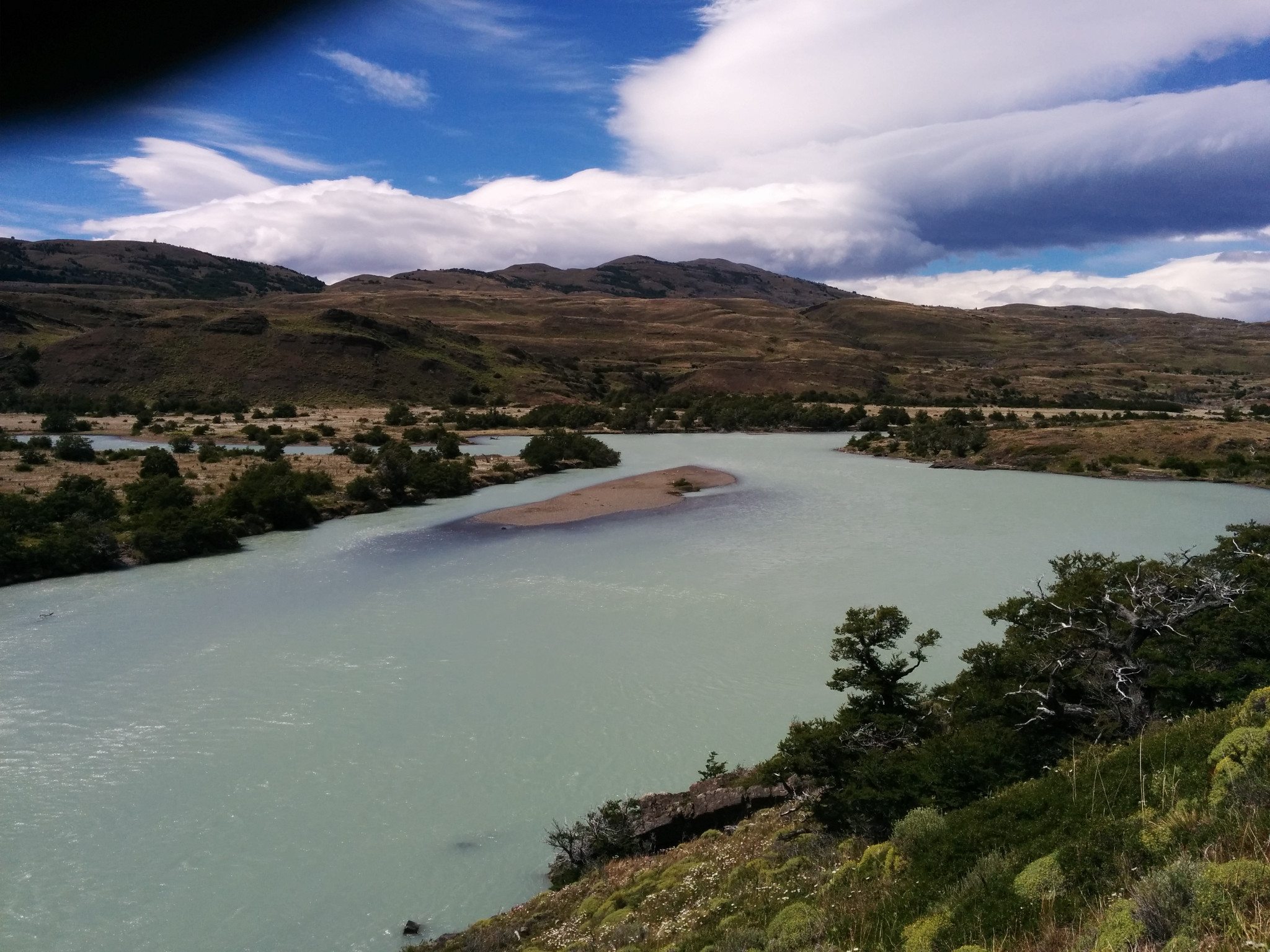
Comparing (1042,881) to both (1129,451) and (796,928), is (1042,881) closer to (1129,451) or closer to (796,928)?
(796,928)

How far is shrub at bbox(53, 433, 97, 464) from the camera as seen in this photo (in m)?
45.6

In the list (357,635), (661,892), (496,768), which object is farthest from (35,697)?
(661,892)

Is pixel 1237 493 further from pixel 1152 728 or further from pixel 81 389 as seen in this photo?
pixel 81 389

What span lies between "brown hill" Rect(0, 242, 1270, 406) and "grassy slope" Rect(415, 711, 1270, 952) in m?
90.8

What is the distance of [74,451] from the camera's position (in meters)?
46.2

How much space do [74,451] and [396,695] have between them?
4005 centimetres

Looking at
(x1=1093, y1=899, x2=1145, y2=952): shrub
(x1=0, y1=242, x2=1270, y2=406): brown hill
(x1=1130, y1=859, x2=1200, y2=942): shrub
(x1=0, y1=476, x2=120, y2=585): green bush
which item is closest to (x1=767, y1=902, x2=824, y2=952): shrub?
(x1=1093, y1=899, x2=1145, y2=952): shrub

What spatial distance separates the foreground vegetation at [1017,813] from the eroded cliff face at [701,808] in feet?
0.85

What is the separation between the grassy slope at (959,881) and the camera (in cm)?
477

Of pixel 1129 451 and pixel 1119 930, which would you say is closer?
pixel 1119 930

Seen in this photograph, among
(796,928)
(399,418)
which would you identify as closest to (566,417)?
(399,418)

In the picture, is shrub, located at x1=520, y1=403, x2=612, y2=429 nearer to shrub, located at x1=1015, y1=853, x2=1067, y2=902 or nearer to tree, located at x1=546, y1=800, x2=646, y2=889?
tree, located at x1=546, y1=800, x2=646, y2=889

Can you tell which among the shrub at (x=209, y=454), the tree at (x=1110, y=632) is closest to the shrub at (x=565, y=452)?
the shrub at (x=209, y=454)

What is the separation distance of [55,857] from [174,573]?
18.0 m
